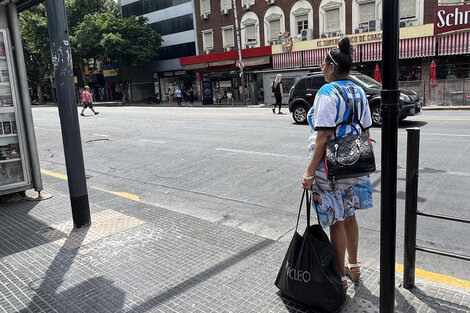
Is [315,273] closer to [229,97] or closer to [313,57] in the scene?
[313,57]

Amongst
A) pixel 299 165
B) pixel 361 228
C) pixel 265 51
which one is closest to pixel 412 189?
pixel 361 228

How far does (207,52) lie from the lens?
37812 millimetres

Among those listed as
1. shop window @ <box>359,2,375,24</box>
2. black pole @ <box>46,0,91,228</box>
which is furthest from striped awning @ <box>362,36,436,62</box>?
black pole @ <box>46,0,91,228</box>

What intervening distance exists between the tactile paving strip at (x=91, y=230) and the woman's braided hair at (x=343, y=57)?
10.4 ft

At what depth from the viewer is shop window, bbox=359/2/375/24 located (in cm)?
2638

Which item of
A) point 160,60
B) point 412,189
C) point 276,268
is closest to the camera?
point 412,189

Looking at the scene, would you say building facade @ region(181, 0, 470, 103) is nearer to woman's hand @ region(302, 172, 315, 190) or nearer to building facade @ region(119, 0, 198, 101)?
building facade @ region(119, 0, 198, 101)

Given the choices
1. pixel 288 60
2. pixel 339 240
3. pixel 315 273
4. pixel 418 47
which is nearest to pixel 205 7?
pixel 288 60

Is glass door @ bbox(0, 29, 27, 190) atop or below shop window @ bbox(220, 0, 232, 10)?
below

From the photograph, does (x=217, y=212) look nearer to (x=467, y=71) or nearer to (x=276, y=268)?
(x=276, y=268)

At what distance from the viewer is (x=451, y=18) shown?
72.7 ft

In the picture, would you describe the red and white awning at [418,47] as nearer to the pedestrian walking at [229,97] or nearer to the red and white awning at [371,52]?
the red and white awning at [371,52]

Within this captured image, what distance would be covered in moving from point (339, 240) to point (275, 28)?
30759 millimetres

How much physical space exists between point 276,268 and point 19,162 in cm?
443
